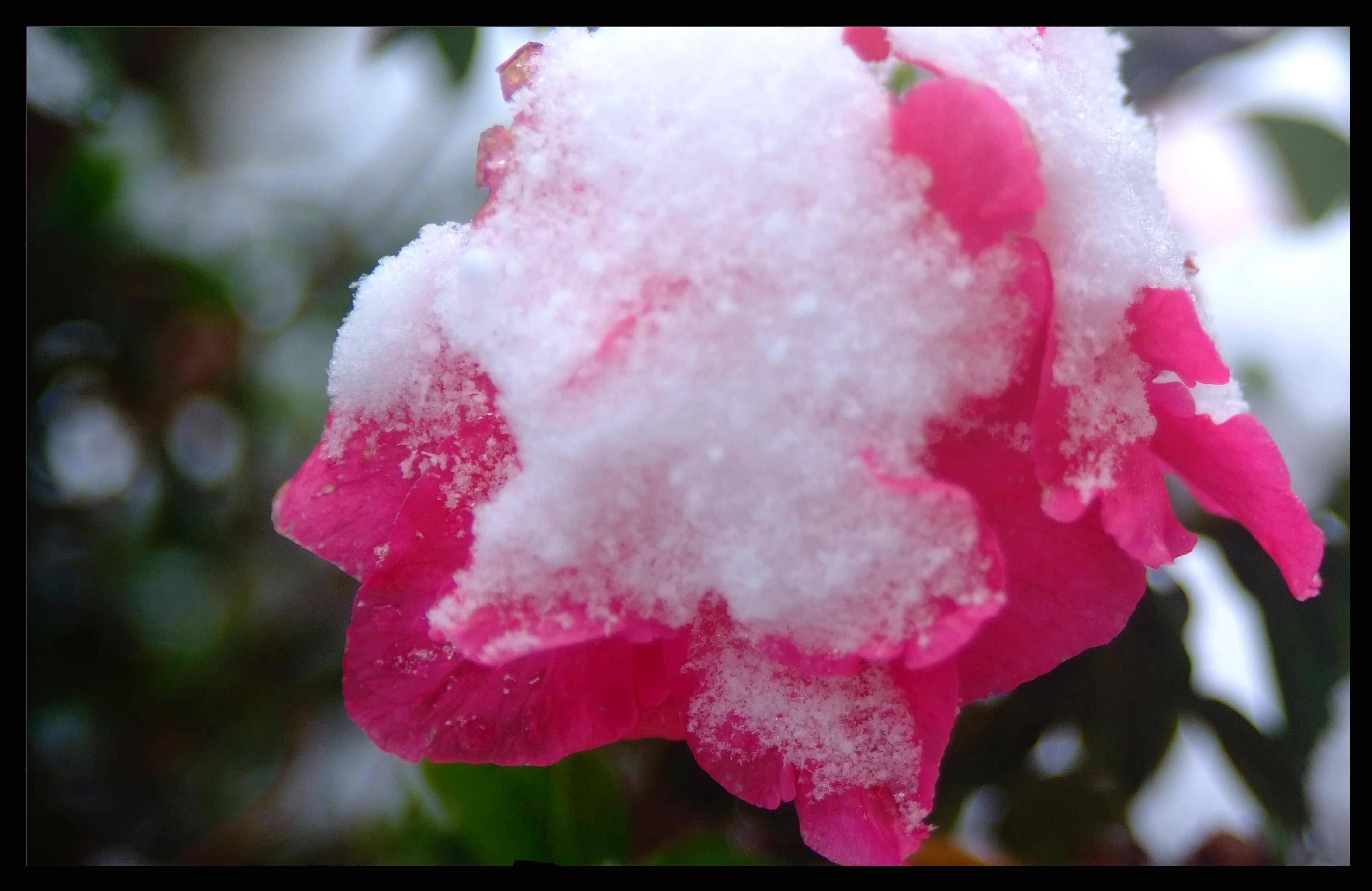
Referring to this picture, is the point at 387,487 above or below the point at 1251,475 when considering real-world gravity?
above

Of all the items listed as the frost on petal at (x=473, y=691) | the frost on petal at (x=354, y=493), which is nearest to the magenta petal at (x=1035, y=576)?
the frost on petal at (x=473, y=691)

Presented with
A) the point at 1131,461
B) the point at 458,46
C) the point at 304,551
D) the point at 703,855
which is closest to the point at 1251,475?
the point at 1131,461

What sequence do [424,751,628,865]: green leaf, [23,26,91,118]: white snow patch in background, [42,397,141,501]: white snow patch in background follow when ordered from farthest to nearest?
[42,397,141,501]: white snow patch in background < [23,26,91,118]: white snow patch in background < [424,751,628,865]: green leaf

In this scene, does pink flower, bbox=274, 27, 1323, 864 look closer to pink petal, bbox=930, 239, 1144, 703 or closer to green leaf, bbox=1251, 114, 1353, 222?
pink petal, bbox=930, 239, 1144, 703

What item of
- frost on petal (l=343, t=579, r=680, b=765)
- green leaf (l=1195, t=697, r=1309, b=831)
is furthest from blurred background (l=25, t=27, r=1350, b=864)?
frost on petal (l=343, t=579, r=680, b=765)

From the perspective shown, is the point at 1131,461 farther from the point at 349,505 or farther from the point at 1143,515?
the point at 349,505
